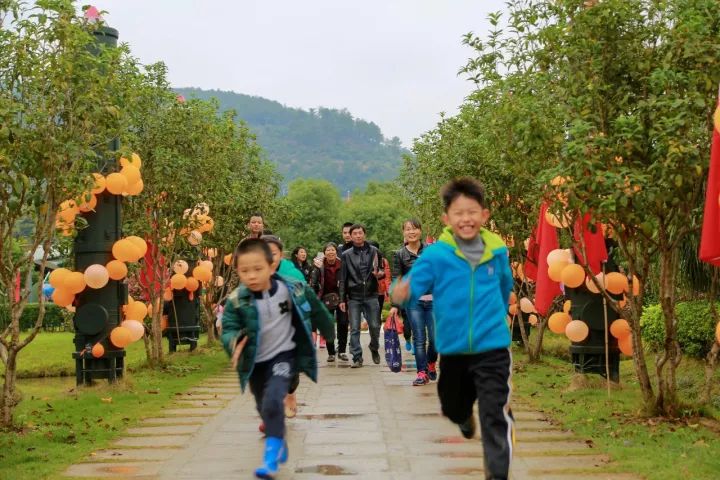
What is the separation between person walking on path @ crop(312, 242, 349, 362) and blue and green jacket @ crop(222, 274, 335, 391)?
894 cm

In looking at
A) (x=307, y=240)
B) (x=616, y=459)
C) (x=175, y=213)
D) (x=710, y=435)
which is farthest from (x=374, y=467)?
(x=307, y=240)

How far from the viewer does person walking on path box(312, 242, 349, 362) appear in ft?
53.8

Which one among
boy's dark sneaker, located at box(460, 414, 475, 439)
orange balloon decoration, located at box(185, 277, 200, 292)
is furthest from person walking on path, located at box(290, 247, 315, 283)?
boy's dark sneaker, located at box(460, 414, 475, 439)

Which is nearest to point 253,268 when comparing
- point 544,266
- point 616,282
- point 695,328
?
point 616,282

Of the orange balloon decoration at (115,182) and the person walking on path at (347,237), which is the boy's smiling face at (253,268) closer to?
the orange balloon decoration at (115,182)

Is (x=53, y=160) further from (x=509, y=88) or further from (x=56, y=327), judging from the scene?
(x=56, y=327)

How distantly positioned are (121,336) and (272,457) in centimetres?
559

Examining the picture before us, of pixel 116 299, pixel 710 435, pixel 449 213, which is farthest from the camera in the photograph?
pixel 116 299

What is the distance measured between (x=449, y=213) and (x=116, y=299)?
21.7 ft

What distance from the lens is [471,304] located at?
19.6 feet

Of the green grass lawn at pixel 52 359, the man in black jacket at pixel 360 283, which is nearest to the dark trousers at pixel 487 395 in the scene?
the man in black jacket at pixel 360 283

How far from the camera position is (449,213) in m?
6.15

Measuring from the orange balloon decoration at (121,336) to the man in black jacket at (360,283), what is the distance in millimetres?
4147

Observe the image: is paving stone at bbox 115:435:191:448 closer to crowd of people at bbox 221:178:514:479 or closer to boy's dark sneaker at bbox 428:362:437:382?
crowd of people at bbox 221:178:514:479
